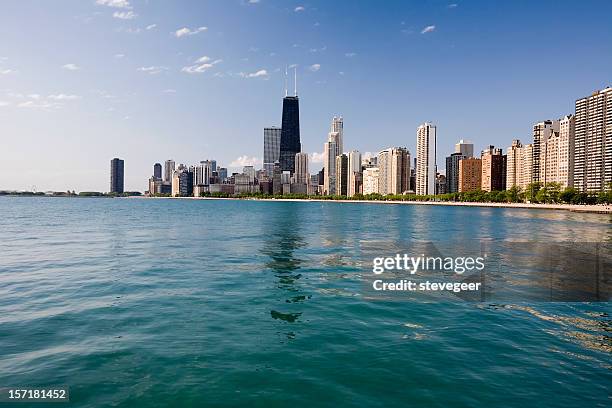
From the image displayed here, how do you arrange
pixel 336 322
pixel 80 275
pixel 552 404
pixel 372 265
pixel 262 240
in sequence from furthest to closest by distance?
pixel 262 240 < pixel 372 265 < pixel 80 275 < pixel 336 322 < pixel 552 404

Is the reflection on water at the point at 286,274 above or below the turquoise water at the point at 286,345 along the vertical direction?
below

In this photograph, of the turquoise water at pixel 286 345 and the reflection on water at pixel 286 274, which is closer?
the turquoise water at pixel 286 345

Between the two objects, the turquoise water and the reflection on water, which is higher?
the turquoise water

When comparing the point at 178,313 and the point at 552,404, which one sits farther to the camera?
the point at 178,313

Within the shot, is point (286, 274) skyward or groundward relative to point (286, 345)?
groundward

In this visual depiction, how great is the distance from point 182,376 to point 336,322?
8160 mm

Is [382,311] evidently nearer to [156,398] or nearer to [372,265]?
[156,398]

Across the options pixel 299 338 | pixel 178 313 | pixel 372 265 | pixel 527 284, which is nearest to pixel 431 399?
pixel 299 338

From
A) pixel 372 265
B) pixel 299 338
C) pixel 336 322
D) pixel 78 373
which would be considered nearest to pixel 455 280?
pixel 372 265

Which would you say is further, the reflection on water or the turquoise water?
the reflection on water

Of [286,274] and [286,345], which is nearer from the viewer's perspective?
[286,345]

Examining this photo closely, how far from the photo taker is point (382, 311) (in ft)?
68.2

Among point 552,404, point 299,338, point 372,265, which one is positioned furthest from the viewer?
point 372,265

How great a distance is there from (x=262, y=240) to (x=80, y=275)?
29.4 metres
